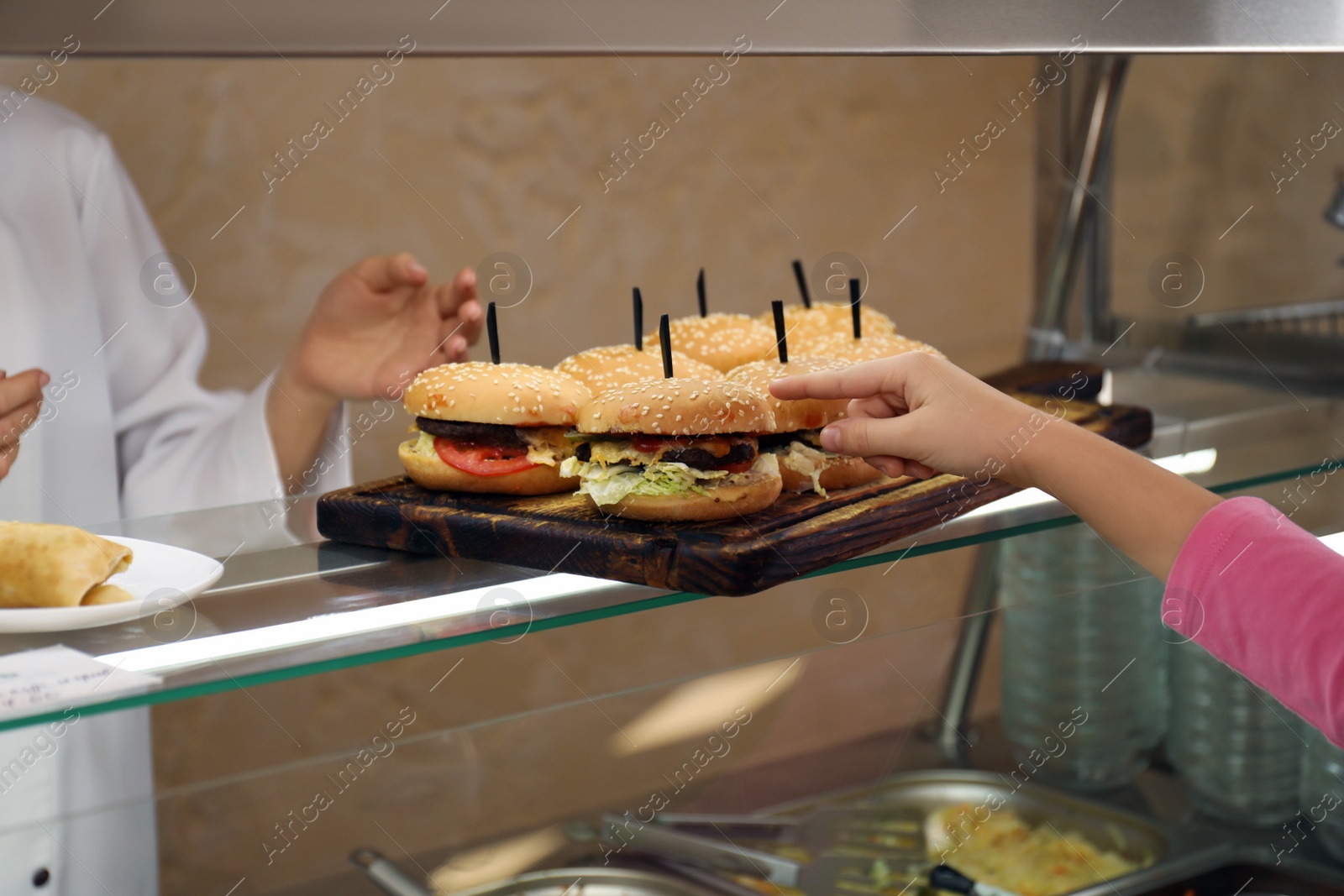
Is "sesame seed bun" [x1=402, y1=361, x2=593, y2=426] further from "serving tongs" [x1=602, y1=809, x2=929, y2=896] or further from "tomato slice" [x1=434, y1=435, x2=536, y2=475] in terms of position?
"serving tongs" [x1=602, y1=809, x2=929, y2=896]

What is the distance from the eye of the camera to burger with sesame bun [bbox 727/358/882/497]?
128cm

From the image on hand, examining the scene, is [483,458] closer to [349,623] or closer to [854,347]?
[349,623]

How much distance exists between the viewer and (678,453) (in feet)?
3.73

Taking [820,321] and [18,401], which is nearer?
[18,401]

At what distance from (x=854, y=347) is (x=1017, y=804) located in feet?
2.12

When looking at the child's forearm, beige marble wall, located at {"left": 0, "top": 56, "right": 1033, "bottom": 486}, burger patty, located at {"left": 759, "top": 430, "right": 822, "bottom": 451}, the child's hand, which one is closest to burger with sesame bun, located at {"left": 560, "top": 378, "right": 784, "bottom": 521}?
burger patty, located at {"left": 759, "top": 430, "right": 822, "bottom": 451}

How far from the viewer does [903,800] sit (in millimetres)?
1362

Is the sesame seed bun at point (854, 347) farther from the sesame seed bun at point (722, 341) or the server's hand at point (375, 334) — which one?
the server's hand at point (375, 334)

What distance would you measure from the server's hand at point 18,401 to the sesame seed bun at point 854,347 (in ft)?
3.08

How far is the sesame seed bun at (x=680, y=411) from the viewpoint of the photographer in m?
1.15

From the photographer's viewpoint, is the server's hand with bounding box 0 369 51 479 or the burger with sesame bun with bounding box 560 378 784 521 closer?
the server's hand with bounding box 0 369 51 479

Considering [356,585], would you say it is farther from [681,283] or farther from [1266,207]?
[681,283]

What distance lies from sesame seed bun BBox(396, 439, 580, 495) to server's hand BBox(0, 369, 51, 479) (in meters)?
0.41

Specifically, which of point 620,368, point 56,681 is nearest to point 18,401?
point 56,681
